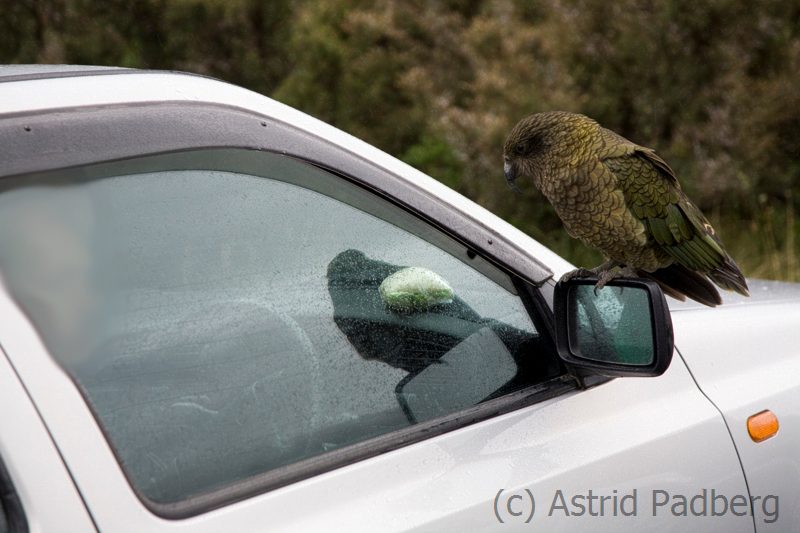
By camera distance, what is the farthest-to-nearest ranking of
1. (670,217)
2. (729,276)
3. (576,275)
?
(670,217)
(729,276)
(576,275)

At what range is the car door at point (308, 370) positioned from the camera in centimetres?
145

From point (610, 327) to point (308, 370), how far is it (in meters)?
0.72

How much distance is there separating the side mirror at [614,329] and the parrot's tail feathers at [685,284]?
1.53ft

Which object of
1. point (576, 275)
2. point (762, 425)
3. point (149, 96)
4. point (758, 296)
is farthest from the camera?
point (758, 296)

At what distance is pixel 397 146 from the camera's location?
8992 mm

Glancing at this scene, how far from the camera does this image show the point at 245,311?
1707 millimetres

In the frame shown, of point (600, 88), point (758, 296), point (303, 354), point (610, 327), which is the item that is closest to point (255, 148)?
point (303, 354)

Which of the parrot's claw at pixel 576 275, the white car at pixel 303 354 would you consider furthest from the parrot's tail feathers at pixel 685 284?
the parrot's claw at pixel 576 275

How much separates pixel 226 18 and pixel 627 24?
4.76 metres

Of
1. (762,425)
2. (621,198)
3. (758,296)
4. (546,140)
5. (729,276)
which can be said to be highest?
(546,140)

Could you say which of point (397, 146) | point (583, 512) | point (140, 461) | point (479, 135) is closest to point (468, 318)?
point (583, 512)

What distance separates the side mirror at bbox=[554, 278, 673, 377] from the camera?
198cm

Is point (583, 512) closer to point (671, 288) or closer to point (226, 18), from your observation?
point (671, 288)

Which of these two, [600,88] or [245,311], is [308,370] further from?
[600,88]
